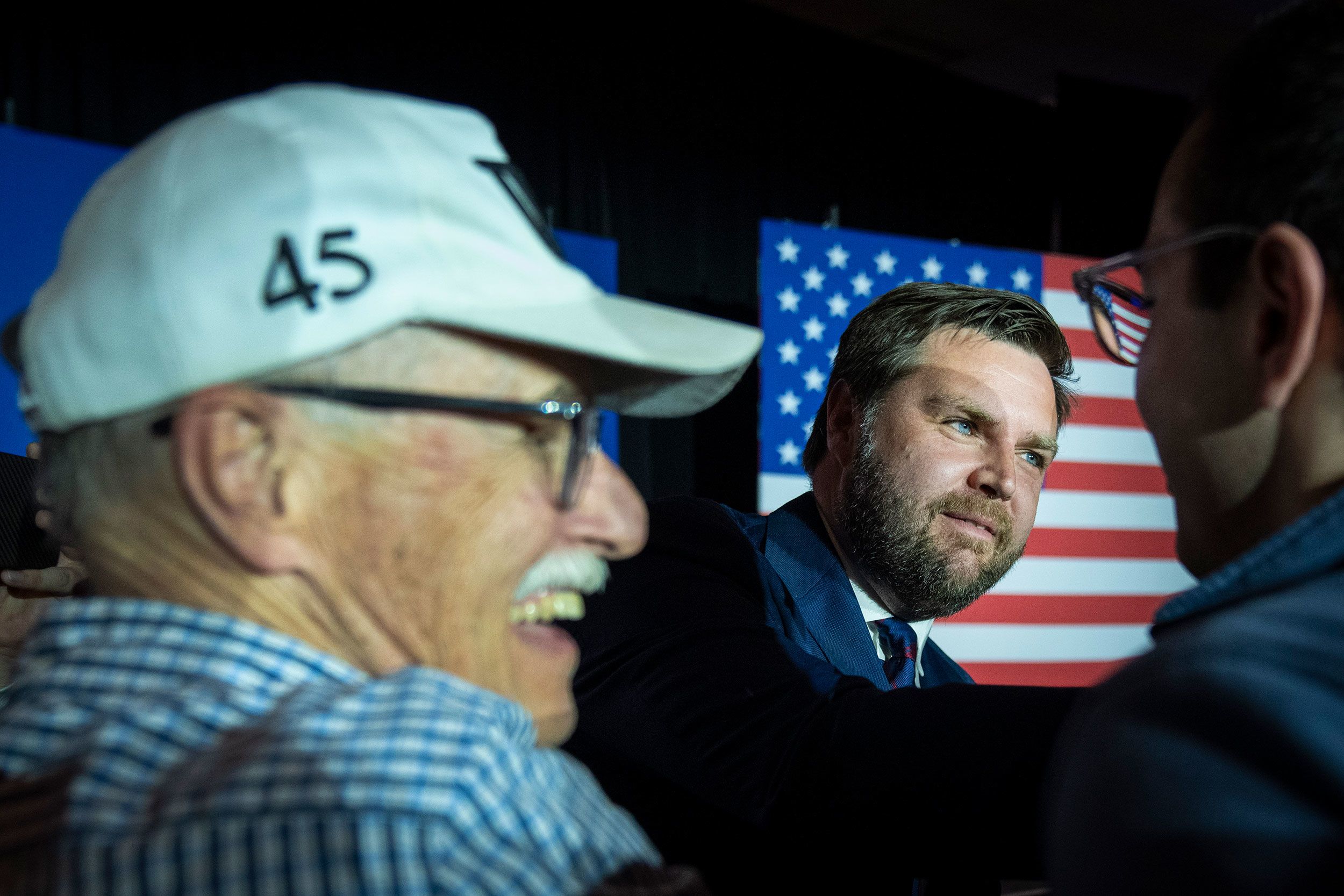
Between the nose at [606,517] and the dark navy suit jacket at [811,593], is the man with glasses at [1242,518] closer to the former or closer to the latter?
the nose at [606,517]

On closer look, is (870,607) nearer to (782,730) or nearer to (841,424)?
(841,424)

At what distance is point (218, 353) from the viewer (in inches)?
27.3

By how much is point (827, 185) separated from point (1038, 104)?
59.9 inches

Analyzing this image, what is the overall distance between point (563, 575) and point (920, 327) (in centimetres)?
131

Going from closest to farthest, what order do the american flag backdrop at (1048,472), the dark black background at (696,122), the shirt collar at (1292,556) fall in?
the shirt collar at (1292,556), the dark black background at (696,122), the american flag backdrop at (1048,472)

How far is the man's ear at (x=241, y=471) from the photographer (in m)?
0.70

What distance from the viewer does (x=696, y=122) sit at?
14.4 feet

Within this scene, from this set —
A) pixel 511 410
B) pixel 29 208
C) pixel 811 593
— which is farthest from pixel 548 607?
pixel 29 208

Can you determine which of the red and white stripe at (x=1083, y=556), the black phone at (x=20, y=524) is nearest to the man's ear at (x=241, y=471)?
the black phone at (x=20, y=524)

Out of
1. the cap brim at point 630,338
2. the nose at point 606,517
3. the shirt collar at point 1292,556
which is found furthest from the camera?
the nose at point 606,517

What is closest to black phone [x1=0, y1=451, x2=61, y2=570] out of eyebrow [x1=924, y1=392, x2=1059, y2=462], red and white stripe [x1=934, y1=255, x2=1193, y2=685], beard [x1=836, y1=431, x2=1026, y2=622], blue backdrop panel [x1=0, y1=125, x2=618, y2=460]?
blue backdrop panel [x1=0, y1=125, x2=618, y2=460]

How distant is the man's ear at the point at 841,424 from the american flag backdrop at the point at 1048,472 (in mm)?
1433

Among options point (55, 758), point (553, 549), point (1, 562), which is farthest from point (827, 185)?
point (55, 758)

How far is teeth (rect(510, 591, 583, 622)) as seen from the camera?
0.85 meters
